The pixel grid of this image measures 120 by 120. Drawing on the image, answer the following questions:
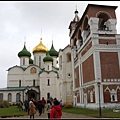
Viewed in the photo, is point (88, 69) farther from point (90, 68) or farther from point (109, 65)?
point (109, 65)

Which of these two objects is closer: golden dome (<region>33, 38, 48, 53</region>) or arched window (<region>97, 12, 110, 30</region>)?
arched window (<region>97, 12, 110, 30</region>)

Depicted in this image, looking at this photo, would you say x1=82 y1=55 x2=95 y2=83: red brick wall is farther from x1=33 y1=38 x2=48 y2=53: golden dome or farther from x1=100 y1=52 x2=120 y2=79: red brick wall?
x1=33 y1=38 x2=48 y2=53: golden dome

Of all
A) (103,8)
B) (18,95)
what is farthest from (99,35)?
(18,95)

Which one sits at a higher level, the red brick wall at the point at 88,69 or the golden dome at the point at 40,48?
the golden dome at the point at 40,48

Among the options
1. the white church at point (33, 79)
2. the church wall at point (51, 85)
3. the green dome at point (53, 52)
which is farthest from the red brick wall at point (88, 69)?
the green dome at point (53, 52)

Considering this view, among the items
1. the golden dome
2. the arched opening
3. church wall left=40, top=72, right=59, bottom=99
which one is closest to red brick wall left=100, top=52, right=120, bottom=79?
church wall left=40, top=72, right=59, bottom=99

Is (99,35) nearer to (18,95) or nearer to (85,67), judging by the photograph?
(85,67)

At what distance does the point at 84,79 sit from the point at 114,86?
222 inches

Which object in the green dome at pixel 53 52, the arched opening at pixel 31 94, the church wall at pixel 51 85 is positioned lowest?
the arched opening at pixel 31 94

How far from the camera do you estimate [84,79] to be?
26.1 meters

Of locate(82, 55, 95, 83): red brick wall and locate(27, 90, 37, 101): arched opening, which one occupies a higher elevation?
locate(82, 55, 95, 83): red brick wall

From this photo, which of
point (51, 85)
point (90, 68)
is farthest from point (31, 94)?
point (90, 68)

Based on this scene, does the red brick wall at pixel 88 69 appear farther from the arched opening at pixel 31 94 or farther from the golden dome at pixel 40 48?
the golden dome at pixel 40 48

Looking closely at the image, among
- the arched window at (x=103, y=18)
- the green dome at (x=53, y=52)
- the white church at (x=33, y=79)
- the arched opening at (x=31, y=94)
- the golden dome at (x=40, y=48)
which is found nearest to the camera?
the arched window at (x=103, y=18)
